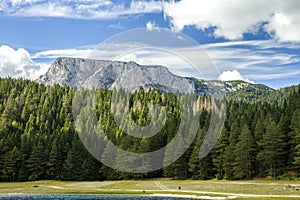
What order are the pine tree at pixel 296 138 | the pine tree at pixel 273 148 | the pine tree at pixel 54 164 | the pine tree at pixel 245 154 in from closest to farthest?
the pine tree at pixel 296 138 < the pine tree at pixel 273 148 < the pine tree at pixel 245 154 < the pine tree at pixel 54 164

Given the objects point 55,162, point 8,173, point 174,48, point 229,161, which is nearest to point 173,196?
point 174,48

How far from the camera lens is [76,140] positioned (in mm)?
122062

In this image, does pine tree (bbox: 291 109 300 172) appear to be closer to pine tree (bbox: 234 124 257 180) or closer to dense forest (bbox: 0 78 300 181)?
dense forest (bbox: 0 78 300 181)

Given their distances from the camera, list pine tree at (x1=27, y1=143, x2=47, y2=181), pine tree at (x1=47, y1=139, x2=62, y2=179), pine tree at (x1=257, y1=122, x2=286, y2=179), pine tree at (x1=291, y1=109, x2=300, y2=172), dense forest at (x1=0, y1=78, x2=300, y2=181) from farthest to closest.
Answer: pine tree at (x1=27, y1=143, x2=47, y2=181) < pine tree at (x1=47, y1=139, x2=62, y2=179) < dense forest at (x1=0, y1=78, x2=300, y2=181) < pine tree at (x1=257, y1=122, x2=286, y2=179) < pine tree at (x1=291, y1=109, x2=300, y2=172)

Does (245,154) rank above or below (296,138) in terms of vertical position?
below

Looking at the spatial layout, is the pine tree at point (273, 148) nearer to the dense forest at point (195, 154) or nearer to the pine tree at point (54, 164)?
the dense forest at point (195, 154)

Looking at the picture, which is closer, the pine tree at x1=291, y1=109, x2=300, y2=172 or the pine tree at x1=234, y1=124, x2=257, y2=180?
the pine tree at x1=291, y1=109, x2=300, y2=172

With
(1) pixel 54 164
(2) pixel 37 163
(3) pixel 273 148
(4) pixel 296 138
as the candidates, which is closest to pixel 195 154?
(3) pixel 273 148

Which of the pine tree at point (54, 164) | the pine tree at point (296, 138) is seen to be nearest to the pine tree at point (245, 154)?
the pine tree at point (296, 138)

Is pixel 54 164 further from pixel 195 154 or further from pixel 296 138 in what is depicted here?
pixel 296 138

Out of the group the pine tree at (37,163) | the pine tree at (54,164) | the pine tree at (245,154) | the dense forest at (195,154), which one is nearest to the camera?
the dense forest at (195,154)

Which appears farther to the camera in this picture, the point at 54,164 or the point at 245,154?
the point at 54,164

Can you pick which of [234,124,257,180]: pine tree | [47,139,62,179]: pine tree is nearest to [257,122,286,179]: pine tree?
[234,124,257,180]: pine tree

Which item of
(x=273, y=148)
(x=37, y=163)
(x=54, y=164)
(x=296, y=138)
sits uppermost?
(x=296, y=138)
